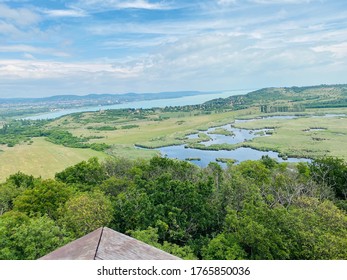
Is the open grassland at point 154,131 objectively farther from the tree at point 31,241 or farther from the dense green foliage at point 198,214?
the tree at point 31,241

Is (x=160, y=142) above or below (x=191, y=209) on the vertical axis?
below

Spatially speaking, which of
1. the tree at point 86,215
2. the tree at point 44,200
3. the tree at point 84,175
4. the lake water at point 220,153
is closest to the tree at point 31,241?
the tree at point 86,215

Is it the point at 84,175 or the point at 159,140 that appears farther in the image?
the point at 159,140

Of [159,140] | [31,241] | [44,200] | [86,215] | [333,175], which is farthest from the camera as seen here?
[159,140]

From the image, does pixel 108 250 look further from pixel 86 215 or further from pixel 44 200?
pixel 44 200

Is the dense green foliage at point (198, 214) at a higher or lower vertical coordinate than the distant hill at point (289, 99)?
lower

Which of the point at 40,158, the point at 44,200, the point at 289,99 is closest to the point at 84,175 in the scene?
the point at 44,200

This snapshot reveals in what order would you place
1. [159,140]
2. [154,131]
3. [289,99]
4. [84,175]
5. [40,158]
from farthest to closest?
[289,99]
[154,131]
[159,140]
[40,158]
[84,175]
